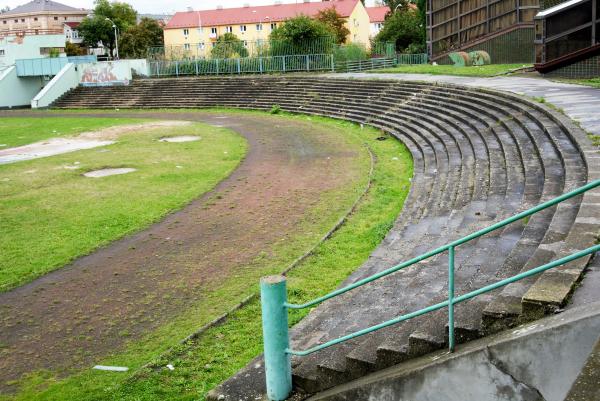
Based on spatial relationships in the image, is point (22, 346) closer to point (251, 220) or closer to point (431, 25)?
point (251, 220)

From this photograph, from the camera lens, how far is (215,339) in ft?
22.3

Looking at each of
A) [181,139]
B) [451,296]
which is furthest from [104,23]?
[451,296]

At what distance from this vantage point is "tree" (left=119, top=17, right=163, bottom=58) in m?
66.3

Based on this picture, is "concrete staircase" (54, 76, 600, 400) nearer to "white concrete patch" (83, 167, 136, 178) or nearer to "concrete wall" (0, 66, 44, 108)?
"white concrete patch" (83, 167, 136, 178)

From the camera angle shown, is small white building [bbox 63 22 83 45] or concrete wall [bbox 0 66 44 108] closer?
concrete wall [bbox 0 66 44 108]

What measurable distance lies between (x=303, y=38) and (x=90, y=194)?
25.6 m

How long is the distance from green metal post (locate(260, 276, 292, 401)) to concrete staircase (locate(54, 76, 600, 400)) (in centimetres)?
16

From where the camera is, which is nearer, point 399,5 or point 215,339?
point 215,339

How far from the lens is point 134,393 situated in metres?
5.66

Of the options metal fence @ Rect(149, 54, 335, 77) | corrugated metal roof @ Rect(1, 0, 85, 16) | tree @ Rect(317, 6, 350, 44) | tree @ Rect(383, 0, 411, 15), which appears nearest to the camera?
metal fence @ Rect(149, 54, 335, 77)

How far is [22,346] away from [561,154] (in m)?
7.79

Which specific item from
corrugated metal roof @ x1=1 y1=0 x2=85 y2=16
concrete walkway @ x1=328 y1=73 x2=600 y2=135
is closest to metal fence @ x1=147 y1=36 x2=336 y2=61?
concrete walkway @ x1=328 y1=73 x2=600 y2=135

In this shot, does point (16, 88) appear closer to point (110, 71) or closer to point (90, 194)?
point (110, 71)

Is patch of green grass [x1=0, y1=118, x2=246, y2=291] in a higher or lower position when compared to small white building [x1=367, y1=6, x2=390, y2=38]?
lower
